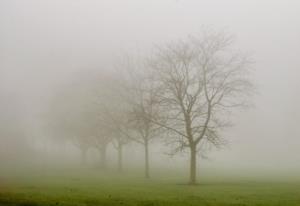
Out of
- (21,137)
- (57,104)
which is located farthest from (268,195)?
(21,137)

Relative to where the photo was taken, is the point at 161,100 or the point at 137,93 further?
the point at 137,93

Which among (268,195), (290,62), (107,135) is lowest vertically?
(268,195)

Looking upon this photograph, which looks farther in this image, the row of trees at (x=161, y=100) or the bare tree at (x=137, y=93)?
the bare tree at (x=137, y=93)

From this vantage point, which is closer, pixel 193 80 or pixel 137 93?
pixel 193 80

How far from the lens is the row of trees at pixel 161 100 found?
4506 cm

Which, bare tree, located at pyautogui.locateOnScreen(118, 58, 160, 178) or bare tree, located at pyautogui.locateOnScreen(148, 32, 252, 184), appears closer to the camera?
bare tree, located at pyautogui.locateOnScreen(148, 32, 252, 184)

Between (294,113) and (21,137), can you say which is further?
(294,113)

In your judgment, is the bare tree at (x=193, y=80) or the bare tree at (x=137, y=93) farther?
the bare tree at (x=137, y=93)

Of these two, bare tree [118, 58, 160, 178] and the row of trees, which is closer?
the row of trees

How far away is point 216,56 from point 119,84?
2003 centimetres

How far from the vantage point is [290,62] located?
192 meters

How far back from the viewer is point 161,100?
44.8m

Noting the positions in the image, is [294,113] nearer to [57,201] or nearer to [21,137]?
[21,137]

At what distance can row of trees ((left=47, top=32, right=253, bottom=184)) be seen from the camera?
45.1 metres
